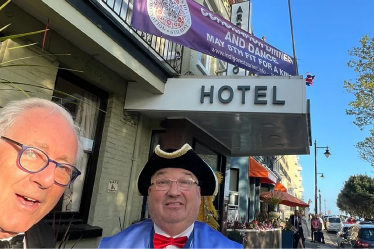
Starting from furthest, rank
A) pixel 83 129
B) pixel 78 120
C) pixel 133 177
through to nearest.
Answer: pixel 133 177 < pixel 83 129 < pixel 78 120

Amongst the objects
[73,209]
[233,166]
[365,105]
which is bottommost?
[73,209]

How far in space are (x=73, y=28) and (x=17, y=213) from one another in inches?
110

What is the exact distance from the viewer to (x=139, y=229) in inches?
84.6

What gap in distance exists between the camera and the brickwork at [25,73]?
3.26 m

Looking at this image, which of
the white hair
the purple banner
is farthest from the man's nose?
the purple banner

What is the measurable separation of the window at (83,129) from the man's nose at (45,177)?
3.24 meters

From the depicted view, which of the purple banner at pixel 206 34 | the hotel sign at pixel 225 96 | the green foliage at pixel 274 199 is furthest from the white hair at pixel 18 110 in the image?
the green foliage at pixel 274 199

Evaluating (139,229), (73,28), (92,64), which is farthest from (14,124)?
(92,64)

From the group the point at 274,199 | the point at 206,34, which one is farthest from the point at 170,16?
the point at 274,199

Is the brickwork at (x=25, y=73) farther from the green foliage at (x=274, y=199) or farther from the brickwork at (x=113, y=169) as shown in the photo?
the green foliage at (x=274, y=199)

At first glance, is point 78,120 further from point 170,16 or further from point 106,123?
point 170,16

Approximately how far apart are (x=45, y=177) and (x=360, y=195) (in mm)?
51356

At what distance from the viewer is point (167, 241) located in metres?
2.01

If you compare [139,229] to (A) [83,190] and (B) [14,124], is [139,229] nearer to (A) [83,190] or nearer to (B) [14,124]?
(B) [14,124]
